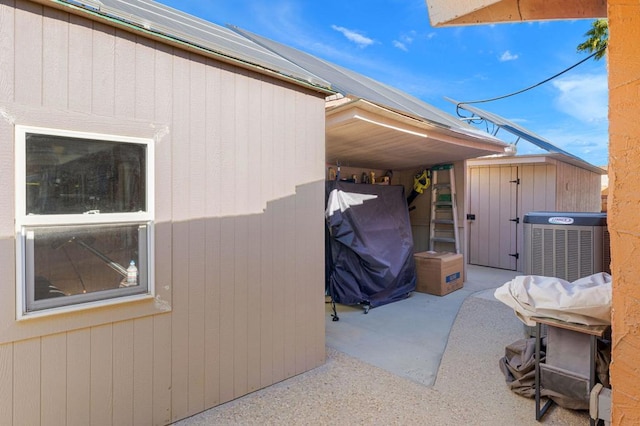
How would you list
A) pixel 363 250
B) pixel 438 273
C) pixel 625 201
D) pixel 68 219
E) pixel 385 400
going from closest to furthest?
1. pixel 625 201
2. pixel 68 219
3. pixel 385 400
4. pixel 363 250
5. pixel 438 273

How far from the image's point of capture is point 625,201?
112 cm

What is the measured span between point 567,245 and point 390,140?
2.02 meters

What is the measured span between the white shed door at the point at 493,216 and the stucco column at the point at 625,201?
691 centimetres

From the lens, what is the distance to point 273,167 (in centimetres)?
274

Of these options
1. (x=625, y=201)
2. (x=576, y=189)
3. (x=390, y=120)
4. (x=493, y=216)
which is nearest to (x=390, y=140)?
(x=390, y=120)

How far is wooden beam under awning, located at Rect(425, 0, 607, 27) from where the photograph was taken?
1.44 m

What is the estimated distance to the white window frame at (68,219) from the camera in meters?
1.72

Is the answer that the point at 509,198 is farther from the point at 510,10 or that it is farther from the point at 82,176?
the point at 82,176

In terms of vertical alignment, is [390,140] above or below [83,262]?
above

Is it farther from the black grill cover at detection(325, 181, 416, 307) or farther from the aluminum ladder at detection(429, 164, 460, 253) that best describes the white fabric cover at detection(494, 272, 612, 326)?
the aluminum ladder at detection(429, 164, 460, 253)

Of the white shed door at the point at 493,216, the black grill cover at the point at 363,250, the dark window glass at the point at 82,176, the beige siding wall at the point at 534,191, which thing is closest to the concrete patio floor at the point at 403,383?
the black grill cover at the point at 363,250

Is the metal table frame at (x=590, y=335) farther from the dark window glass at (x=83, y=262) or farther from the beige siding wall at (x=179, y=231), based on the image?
the dark window glass at (x=83, y=262)

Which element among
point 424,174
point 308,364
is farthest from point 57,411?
point 424,174

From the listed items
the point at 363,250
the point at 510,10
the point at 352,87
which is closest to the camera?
the point at 510,10
